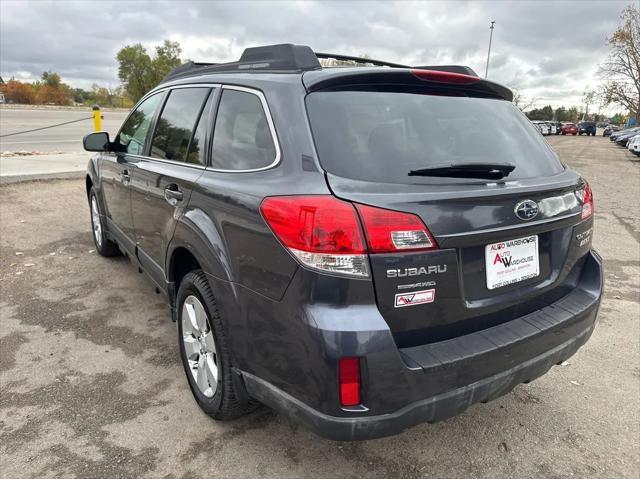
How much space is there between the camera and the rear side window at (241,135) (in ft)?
7.14

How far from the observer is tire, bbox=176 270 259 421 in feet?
7.72

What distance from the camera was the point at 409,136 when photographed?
2.12m

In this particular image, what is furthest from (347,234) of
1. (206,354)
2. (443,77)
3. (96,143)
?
(96,143)

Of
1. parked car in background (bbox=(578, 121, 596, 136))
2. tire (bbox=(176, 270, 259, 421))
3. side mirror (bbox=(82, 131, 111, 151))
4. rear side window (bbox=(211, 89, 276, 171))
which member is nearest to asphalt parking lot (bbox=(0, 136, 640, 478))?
tire (bbox=(176, 270, 259, 421))

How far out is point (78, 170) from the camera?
1004cm

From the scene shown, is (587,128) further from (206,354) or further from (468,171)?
(206,354)

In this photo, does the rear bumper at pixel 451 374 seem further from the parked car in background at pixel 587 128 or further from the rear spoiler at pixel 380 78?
the parked car in background at pixel 587 128

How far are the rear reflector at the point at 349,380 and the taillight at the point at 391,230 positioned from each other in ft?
1.34

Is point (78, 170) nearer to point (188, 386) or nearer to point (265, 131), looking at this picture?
point (188, 386)

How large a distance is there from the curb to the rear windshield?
27.5 feet

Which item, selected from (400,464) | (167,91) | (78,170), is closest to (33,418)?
(400,464)

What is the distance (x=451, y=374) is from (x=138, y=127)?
3.18 meters

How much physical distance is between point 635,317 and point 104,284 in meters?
4.68

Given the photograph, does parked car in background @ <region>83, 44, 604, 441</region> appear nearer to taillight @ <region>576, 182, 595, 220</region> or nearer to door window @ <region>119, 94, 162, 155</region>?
taillight @ <region>576, 182, 595, 220</region>
